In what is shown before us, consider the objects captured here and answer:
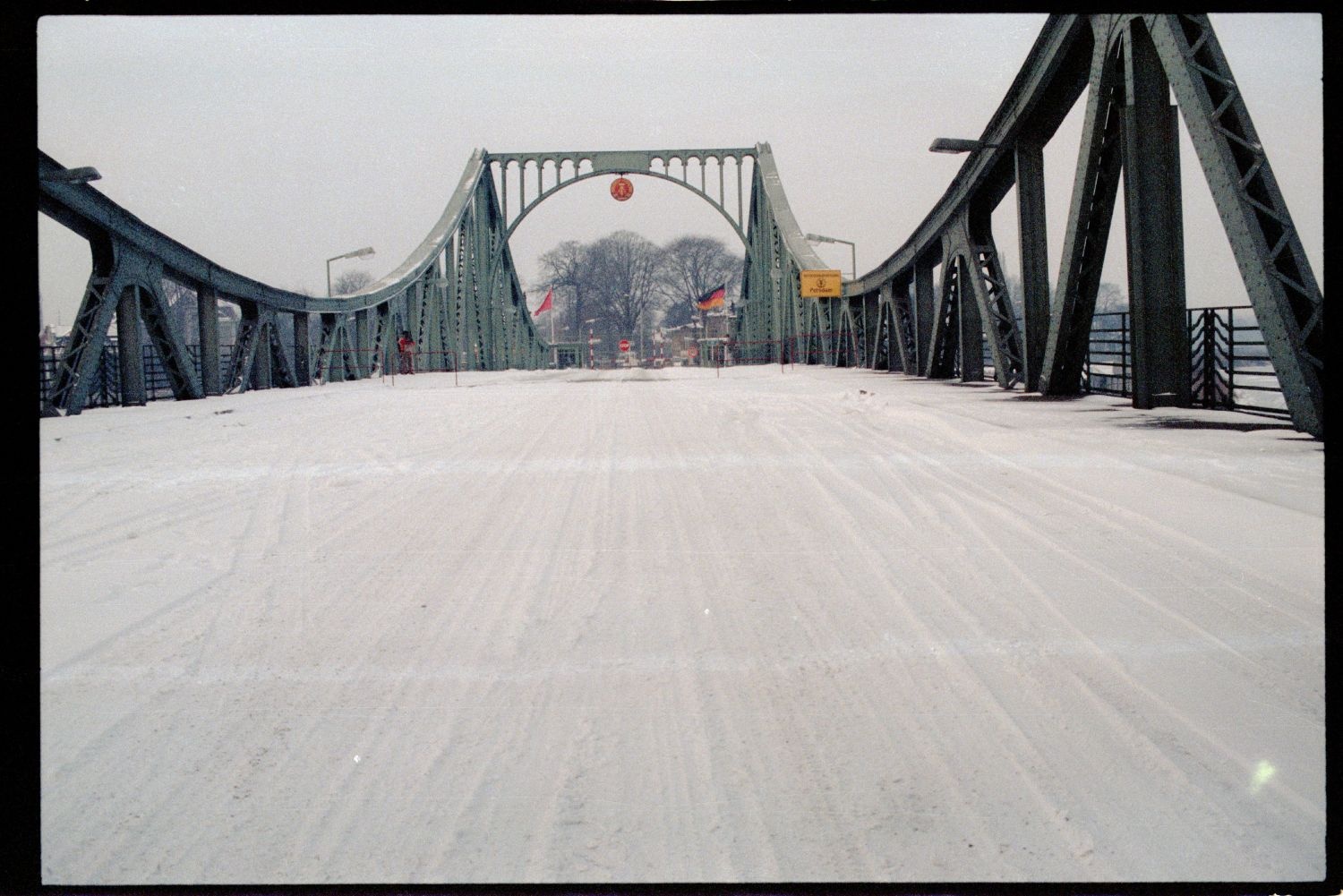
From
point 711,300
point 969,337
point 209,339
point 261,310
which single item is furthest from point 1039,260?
point 711,300

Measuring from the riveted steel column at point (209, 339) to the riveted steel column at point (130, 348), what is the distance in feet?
11.0

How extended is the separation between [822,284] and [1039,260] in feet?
64.6

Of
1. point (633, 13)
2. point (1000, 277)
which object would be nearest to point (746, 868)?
point (633, 13)

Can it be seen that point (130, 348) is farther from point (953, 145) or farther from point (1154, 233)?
point (1154, 233)

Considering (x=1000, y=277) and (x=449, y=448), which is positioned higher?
(x=1000, y=277)

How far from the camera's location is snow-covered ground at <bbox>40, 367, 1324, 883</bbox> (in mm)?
2221

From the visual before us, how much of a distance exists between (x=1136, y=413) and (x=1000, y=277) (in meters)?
6.58

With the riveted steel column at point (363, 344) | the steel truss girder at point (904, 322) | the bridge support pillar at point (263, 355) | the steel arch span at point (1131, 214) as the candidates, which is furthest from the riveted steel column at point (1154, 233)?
the riveted steel column at point (363, 344)

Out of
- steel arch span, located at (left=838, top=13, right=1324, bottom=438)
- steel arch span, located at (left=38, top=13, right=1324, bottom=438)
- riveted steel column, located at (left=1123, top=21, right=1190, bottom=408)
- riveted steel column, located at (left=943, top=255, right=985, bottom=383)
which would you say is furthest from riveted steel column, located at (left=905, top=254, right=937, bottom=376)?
riveted steel column, located at (left=1123, top=21, right=1190, bottom=408)

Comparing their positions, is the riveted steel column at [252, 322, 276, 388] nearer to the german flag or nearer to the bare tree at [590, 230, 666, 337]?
the bare tree at [590, 230, 666, 337]

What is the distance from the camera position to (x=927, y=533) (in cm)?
505

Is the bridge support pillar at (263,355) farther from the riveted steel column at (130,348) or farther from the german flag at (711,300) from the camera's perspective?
the german flag at (711,300)

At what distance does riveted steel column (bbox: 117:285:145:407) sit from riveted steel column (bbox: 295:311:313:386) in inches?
386

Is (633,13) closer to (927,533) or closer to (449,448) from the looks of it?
(927,533)
